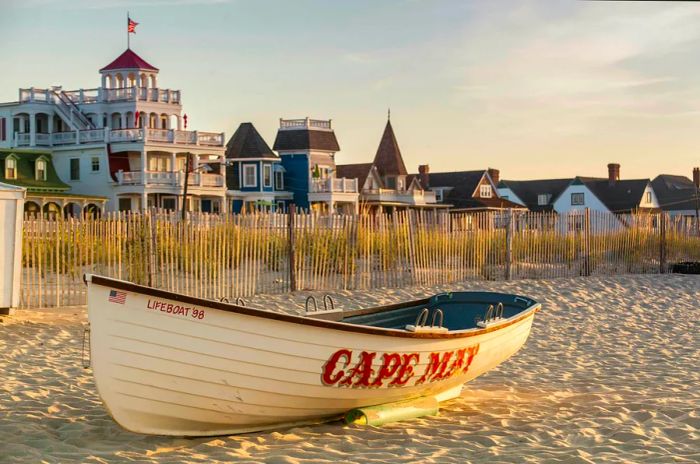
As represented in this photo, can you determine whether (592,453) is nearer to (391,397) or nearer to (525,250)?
(391,397)

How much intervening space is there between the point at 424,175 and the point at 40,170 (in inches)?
1362

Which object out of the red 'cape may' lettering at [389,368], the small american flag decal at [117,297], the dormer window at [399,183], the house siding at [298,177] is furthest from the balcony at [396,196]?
the small american flag decal at [117,297]

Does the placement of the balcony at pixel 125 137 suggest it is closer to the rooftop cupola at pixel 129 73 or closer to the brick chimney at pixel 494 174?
the rooftop cupola at pixel 129 73

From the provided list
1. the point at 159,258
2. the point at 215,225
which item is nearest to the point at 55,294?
the point at 159,258

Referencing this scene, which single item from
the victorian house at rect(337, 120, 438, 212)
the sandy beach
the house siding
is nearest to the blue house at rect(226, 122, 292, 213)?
the house siding

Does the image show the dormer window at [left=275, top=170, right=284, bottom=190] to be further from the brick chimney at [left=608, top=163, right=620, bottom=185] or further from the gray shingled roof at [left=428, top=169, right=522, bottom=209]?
the brick chimney at [left=608, top=163, right=620, bottom=185]

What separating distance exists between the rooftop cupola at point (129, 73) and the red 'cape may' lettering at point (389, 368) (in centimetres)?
5256

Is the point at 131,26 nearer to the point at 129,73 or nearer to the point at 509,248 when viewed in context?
the point at 129,73

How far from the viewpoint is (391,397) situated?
907 centimetres

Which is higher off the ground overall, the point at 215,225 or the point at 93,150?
the point at 93,150

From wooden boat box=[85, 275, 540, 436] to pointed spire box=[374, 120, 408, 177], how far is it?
5920 cm

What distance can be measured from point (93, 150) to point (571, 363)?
149 feet

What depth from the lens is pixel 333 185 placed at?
5941cm

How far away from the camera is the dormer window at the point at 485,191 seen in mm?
73750
